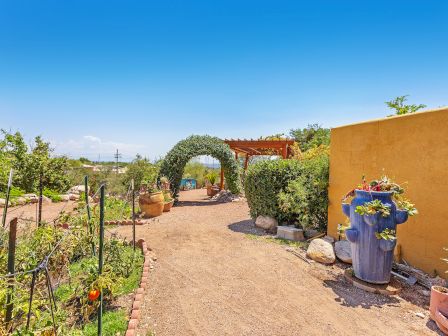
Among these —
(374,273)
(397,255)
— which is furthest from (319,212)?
(374,273)

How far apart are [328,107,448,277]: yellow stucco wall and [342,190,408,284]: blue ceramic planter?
58 centimetres

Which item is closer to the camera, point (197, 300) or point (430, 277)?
point (197, 300)

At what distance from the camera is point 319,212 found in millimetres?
6043

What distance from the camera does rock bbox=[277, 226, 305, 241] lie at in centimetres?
582

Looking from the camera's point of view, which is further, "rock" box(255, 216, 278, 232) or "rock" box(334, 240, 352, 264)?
"rock" box(255, 216, 278, 232)

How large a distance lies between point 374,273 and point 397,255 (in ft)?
3.32

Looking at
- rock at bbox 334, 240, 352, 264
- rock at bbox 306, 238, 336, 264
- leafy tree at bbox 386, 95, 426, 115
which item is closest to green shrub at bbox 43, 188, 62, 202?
rock at bbox 306, 238, 336, 264

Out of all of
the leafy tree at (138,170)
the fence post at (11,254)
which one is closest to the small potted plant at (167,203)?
the leafy tree at (138,170)

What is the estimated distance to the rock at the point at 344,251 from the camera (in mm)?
4516

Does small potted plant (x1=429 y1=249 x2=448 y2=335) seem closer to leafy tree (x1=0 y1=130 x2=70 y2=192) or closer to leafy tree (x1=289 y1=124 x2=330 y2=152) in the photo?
leafy tree (x1=0 y1=130 x2=70 y2=192)

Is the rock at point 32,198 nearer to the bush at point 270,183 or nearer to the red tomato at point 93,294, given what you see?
the bush at point 270,183

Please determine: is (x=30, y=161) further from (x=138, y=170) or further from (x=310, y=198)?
(x=310, y=198)

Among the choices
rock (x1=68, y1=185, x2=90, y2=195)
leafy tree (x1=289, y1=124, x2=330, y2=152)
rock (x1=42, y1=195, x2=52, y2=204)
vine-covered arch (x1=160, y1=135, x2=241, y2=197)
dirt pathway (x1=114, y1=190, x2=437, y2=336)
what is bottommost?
dirt pathway (x1=114, y1=190, x2=437, y2=336)

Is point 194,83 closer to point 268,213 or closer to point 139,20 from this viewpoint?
point 139,20
